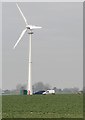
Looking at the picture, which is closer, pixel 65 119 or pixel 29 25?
pixel 65 119

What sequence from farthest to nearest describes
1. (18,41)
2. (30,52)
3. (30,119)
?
(30,52), (18,41), (30,119)

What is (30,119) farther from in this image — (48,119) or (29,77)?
(29,77)

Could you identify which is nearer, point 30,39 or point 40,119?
point 40,119

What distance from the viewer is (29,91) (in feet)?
263

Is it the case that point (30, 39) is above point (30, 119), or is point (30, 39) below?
above

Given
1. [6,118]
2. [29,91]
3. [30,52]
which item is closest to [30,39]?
[30,52]

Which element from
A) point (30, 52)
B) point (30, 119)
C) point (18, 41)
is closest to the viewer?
point (30, 119)

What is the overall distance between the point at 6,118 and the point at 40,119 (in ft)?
6.35

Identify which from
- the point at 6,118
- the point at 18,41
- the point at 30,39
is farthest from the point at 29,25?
the point at 6,118

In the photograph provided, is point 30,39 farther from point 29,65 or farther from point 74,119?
point 74,119

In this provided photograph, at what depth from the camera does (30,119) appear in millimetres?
19156

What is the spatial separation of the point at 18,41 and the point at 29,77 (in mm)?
10443

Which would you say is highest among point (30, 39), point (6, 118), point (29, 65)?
point (30, 39)

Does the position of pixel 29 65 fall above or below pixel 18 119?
above
